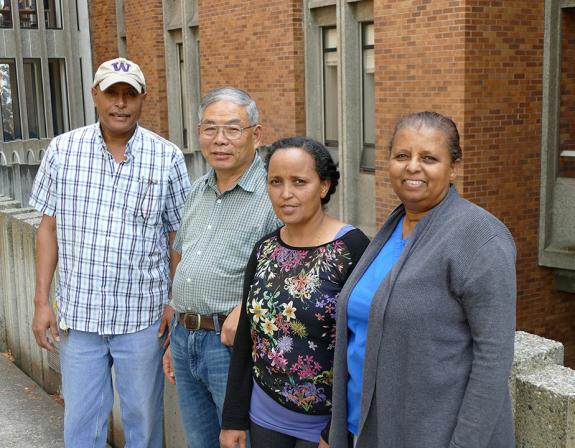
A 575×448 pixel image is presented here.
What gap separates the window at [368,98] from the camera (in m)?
11.1

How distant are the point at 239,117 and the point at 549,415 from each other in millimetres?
1637

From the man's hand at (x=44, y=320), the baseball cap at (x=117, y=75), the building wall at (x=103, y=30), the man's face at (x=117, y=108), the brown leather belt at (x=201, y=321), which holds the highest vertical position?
the building wall at (x=103, y=30)

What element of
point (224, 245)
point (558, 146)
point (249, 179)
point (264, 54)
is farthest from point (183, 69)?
point (224, 245)

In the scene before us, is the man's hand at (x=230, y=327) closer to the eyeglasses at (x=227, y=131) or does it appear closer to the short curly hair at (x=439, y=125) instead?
the eyeglasses at (x=227, y=131)

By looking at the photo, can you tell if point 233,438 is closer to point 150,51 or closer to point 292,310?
point 292,310

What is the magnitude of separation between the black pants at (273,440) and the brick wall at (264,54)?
9982 millimetres

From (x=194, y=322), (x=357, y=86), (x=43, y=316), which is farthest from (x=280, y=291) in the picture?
(x=357, y=86)

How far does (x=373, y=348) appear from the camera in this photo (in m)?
2.19

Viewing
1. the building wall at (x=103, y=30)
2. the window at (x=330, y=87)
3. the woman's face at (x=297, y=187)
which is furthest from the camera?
the building wall at (x=103, y=30)

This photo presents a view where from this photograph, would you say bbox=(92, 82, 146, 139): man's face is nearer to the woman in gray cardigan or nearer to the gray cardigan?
the woman in gray cardigan

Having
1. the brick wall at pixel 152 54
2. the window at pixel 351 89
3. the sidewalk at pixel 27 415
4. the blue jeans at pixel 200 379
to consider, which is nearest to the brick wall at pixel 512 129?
the window at pixel 351 89

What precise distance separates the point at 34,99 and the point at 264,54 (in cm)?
1285

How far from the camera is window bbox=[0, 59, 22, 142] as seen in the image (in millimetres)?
22344

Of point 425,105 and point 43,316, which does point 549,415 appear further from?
point 425,105
